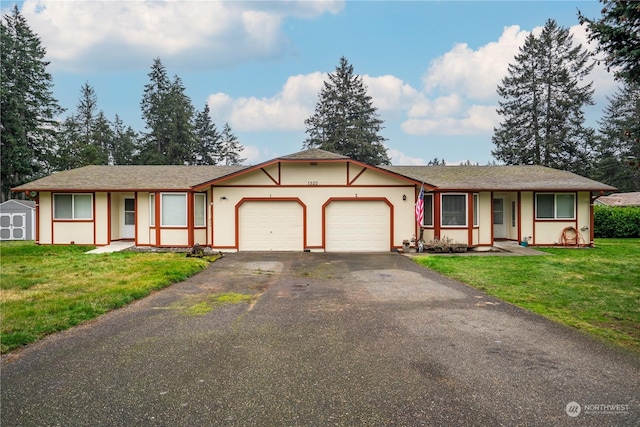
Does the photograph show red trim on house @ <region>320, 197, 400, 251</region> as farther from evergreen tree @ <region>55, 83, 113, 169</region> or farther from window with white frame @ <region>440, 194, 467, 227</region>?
evergreen tree @ <region>55, 83, 113, 169</region>

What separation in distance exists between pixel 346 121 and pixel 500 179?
28.2m

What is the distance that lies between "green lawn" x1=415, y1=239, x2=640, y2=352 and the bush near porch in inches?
339

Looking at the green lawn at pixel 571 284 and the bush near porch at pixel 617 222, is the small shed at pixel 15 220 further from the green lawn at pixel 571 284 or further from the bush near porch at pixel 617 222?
the bush near porch at pixel 617 222

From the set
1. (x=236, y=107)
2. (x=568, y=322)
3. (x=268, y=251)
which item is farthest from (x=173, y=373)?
(x=236, y=107)

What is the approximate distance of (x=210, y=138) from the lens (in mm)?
52719

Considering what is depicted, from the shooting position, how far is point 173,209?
15797mm

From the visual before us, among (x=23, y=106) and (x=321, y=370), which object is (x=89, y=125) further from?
(x=321, y=370)

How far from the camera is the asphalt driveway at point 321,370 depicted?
3.10m

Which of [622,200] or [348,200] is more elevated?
[622,200]

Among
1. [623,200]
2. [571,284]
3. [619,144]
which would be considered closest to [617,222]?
[571,284]

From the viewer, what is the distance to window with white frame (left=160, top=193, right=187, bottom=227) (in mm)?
15766

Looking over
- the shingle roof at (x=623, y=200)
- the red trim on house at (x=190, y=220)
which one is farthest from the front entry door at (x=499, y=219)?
the shingle roof at (x=623, y=200)

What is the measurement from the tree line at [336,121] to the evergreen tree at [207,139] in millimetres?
137

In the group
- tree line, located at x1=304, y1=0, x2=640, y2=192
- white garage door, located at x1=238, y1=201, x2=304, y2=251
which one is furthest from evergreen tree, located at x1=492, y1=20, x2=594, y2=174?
white garage door, located at x1=238, y1=201, x2=304, y2=251
